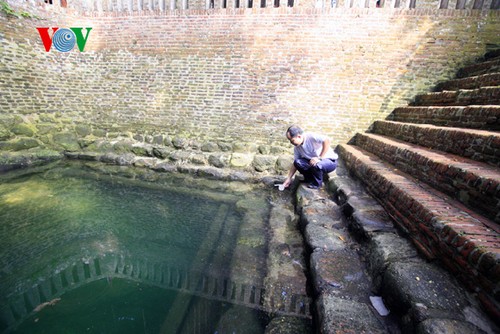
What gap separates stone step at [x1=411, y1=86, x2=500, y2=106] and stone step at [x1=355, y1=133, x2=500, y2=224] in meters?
1.07

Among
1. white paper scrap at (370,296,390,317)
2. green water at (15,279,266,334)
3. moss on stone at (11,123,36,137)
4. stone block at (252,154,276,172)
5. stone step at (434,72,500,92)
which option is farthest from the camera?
moss on stone at (11,123,36,137)

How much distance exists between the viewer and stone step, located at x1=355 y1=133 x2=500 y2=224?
160cm

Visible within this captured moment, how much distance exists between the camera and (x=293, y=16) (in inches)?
192

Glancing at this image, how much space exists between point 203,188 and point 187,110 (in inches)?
91.8

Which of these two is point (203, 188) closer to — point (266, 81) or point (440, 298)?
point (266, 81)

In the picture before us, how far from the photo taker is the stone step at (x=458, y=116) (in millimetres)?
2375

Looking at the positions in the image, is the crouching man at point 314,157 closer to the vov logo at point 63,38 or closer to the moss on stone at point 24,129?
the vov logo at point 63,38

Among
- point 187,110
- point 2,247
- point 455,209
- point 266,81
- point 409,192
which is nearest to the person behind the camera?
point 455,209

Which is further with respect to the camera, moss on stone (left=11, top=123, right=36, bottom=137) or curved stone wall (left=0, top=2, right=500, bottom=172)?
moss on stone (left=11, top=123, right=36, bottom=137)

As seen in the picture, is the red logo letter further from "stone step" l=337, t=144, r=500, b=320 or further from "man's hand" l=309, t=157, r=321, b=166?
"stone step" l=337, t=144, r=500, b=320

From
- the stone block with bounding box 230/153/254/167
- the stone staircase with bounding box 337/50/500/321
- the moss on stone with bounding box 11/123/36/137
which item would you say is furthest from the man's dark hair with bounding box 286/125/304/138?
the moss on stone with bounding box 11/123/36/137

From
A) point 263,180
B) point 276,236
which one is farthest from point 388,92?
point 276,236

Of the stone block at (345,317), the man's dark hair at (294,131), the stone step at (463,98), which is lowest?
the stone block at (345,317)

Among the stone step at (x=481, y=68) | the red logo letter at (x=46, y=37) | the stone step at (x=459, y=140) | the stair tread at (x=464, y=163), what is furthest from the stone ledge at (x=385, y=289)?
the red logo letter at (x=46, y=37)
